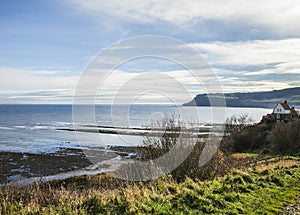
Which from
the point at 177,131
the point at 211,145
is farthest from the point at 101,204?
the point at 211,145

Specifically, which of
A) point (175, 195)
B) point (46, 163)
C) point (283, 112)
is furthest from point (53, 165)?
point (283, 112)

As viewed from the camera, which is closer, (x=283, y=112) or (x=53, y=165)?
(x=53, y=165)

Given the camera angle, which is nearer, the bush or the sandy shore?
the sandy shore

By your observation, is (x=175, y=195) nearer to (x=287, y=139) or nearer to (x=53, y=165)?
(x=53, y=165)

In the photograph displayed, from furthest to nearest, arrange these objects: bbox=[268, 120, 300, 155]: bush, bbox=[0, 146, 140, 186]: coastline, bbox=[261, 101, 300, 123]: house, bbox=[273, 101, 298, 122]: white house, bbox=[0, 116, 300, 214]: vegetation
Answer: bbox=[273, 101, 298, 122]: white house → bbox=[261, 101, 300, 123]: house → bbox=[268, 120, 300, 155]: bush → bbox=[0, 146, 140, 186]: coastline → bbox=[0, 116, 300, 214]: vegetation

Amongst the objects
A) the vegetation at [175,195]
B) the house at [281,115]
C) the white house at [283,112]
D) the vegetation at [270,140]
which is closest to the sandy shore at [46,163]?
the vegetation at [270,140]

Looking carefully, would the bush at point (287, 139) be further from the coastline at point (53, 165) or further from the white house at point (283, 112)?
the white house at point (283, 112)

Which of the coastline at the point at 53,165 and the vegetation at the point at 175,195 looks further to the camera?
the coastline at the point at 53,165

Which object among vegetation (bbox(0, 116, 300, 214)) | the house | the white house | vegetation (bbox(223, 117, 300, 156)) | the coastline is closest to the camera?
vegetation (bbox(0, 116, 300, 214))

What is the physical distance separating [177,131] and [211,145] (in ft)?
7.86

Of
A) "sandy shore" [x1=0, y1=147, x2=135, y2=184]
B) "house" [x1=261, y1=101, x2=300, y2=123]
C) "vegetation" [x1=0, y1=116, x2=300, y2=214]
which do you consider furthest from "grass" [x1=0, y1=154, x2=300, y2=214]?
"house" [x1=261, y1=101, x2=300, y2=123]

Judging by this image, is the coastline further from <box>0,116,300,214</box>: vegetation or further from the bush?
<box>0,116,300,214</box>: vegetation

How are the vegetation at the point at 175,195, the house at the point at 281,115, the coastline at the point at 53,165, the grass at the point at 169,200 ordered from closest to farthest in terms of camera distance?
the grass at the point at 169,200 < the vegetation at the point at 175,195 < the coastline at the point at 53,165 < the house at the point at 281,115

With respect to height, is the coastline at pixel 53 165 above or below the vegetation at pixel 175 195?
below
